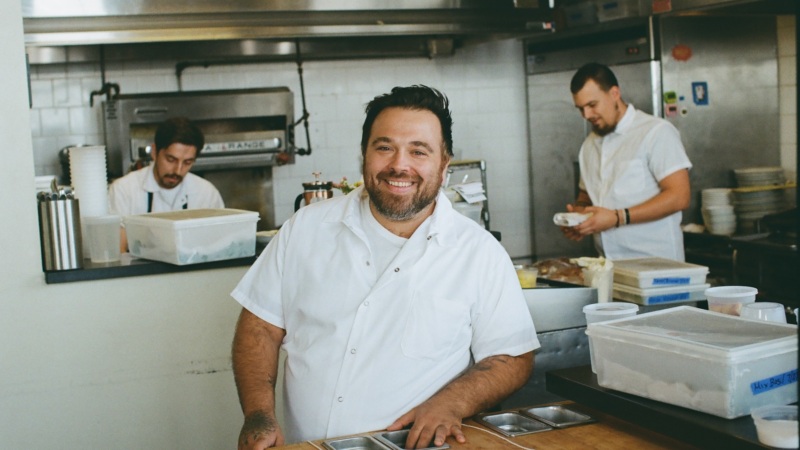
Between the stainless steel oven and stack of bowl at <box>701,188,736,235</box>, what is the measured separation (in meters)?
2.78

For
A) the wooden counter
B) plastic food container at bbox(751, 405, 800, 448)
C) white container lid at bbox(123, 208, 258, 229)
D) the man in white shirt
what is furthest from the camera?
the man in white shirt

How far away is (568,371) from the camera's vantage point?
2.67m

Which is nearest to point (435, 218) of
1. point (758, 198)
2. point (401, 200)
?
point (401, 200)

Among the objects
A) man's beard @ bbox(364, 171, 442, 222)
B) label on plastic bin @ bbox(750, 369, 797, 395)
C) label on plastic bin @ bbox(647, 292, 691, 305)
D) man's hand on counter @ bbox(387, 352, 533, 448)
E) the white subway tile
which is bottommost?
man's hand on counter @ bbox(387, 352, 533, 448)

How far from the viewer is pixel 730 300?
275 cm

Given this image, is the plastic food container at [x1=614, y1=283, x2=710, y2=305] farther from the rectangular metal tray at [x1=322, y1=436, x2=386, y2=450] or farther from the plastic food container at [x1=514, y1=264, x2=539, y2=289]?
the rectangular metal tray at [x1=322, y1=436, x2=386, y2=450]

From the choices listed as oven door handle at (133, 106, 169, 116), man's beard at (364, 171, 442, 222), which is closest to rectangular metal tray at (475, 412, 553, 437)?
man's beard at (364, 171, 442, 222)

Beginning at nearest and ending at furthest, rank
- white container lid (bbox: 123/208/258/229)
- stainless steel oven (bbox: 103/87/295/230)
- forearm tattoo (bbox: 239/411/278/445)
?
forearm tattoo (bbox: 239/411/278/445) < white container lid (bbox: 123/208/258/229) < stainless steel oven (bbox: 103/87/295/230)

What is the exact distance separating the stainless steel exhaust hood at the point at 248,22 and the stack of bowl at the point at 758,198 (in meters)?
1.61

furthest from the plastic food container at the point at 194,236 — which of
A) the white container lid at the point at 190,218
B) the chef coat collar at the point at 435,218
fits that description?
the chef coat collar at the point at 435,218

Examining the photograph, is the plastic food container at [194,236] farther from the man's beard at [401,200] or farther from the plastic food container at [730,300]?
the plastic food container at [730,300]

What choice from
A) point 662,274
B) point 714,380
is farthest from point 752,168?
point 714,380

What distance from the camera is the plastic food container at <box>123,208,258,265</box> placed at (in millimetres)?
3791

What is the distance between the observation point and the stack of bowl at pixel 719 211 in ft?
19.1
